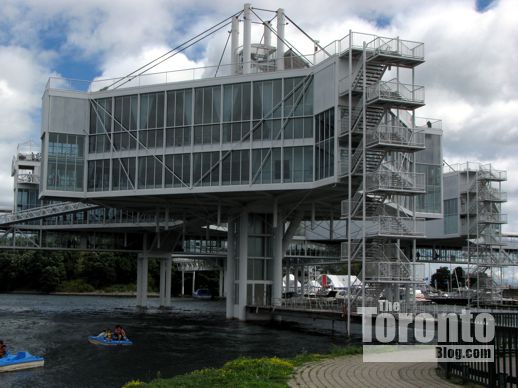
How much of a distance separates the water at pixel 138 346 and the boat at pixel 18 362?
22.5 inches

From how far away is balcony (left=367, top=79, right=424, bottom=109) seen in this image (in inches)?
2196

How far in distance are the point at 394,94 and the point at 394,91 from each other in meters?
0.43

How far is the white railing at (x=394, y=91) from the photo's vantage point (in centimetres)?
5619

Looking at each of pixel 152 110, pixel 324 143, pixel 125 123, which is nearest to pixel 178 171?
pixel 152 110

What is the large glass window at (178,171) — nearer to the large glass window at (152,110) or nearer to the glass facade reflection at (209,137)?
the glass facade reflection at (209,137)

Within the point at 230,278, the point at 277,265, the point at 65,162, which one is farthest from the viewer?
the point at 230,278

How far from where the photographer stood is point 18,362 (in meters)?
36.2

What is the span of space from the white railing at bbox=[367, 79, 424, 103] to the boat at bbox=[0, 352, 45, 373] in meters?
32.4

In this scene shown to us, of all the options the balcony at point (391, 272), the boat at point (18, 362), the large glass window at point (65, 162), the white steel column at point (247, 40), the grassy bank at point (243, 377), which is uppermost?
the white steel column at point (247, 40)

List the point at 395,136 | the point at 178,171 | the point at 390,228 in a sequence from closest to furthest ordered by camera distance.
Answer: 1. the point at 390,228
2. the point at 395,136
3. the point at 178,171

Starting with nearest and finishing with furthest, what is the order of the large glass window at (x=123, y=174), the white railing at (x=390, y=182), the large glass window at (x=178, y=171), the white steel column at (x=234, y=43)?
the white railing at (x=390, y=182) < the large glass window at (x=178, y=171) < the large glass window at (x=123, y=174) < the white steel column at (x=234, y=43)

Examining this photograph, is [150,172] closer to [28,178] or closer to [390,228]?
[390,228]

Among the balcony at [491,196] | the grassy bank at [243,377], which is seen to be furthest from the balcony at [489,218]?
the grassy bank at [243,377]

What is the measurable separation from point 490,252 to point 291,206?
33366mm
